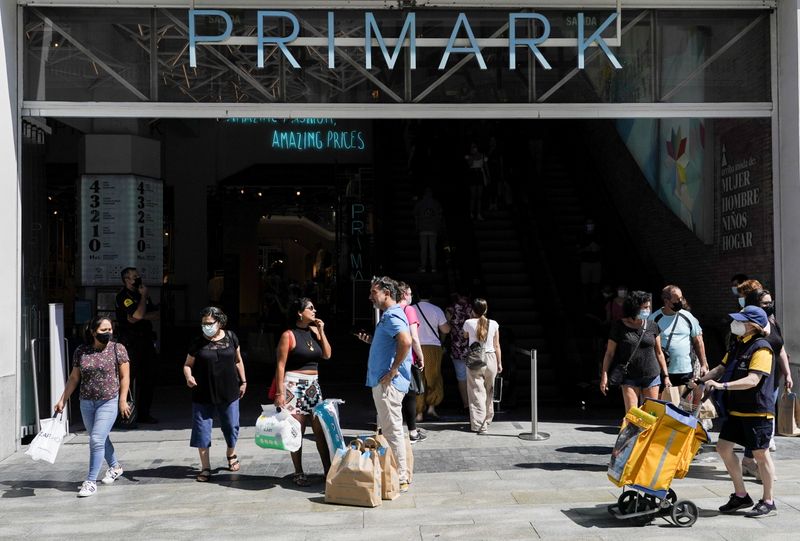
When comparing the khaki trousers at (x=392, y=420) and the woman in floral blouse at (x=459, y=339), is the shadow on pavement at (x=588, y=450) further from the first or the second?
the khaki trousers at (x=392, y=420)

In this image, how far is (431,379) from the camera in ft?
36.0

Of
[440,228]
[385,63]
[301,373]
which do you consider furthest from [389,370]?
[440,228]

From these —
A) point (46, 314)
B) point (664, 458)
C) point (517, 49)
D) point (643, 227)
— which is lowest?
point (664, 458)

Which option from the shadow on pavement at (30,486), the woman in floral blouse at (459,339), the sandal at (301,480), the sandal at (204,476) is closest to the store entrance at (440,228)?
the woman in floral blouse at (459,339)

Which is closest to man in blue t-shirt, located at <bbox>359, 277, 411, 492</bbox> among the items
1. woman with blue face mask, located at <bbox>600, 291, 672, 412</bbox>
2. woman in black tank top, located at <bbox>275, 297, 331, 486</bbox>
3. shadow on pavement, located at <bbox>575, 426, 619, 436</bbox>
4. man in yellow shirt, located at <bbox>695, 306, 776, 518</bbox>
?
woman in black tank top, located at <bbox>275, 297, 331, 486</bbox>

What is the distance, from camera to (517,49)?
10.5 meters

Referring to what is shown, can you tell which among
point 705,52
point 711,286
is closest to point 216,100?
point 705,52

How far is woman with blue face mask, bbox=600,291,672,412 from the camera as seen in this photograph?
27.0ft

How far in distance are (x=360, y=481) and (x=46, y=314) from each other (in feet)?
18.8

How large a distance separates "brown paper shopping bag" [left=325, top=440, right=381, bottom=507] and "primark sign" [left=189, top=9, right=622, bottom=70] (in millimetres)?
5052

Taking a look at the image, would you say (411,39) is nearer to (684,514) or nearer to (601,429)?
(601,429)

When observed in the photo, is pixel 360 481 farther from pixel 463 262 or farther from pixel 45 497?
pixel 463 262

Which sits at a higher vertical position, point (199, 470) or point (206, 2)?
point (206, 2)

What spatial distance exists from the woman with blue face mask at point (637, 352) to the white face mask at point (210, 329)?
3.67m
